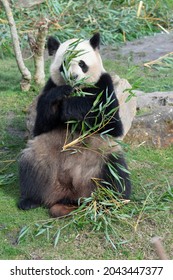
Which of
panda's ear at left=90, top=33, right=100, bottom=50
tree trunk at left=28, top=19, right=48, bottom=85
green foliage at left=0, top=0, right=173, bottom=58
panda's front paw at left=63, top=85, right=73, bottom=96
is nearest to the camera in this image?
panda's front paw at left=63, top=85, right=73, bottom=96

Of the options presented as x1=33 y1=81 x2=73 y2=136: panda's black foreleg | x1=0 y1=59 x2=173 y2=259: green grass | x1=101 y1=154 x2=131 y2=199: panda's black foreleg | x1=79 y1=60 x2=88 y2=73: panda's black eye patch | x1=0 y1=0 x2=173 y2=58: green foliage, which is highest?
x1=79 y1=60 x2=88 y2=73: panda's black eye patch

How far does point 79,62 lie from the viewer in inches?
235

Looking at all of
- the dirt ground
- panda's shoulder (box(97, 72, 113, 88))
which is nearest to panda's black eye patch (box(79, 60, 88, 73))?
panda's shoulder (box(97, 72, 113, 88))

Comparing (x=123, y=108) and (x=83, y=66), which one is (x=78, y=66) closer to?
(x=83, y=66)

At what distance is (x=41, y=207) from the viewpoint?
19.4 feet

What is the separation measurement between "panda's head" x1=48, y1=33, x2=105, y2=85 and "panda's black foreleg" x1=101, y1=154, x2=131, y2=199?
0.74 metres

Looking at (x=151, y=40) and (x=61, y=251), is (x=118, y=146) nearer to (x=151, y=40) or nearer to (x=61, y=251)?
(x=61, y=251)

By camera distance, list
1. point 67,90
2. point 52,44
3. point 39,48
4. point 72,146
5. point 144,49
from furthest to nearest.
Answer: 1. point 144,49
2. point 39,48
3. point 52,44
4. point 72,146
5. point 67,90

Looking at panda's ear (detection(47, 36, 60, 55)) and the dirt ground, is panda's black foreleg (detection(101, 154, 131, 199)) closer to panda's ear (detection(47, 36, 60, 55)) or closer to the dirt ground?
panda's ear (detection(47, 36, 60, 55))

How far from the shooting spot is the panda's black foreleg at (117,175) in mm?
5762

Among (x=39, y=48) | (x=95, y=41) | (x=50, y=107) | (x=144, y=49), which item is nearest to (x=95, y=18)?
(x=144, y=49)

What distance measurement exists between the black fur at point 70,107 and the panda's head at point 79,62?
0.10 m

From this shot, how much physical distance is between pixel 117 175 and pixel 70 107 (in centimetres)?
72

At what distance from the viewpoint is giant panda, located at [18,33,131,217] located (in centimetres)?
579
